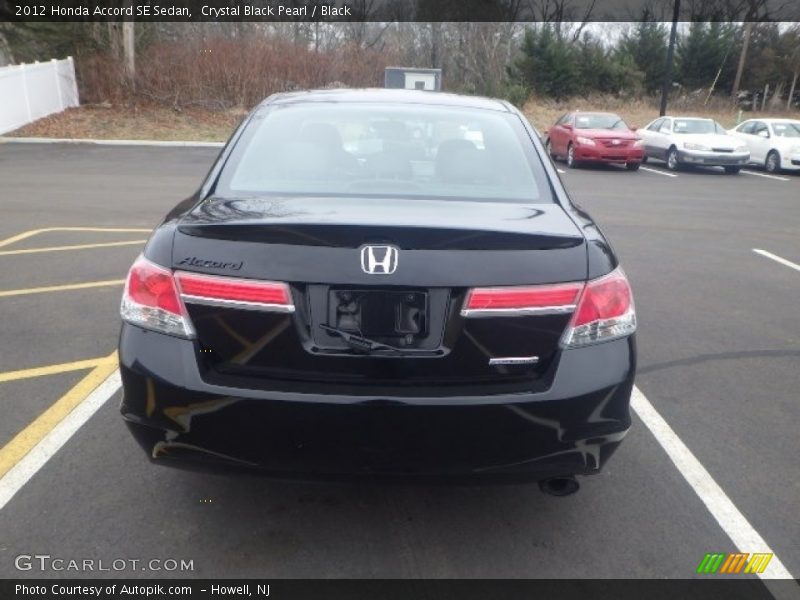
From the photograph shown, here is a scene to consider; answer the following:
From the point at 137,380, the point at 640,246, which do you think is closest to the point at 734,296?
the point at 640,246

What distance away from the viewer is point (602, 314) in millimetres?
2496

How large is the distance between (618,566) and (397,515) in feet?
2.86

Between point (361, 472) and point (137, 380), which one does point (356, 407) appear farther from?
point (137, 380)

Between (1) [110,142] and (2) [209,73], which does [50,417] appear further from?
(2) [209,73]

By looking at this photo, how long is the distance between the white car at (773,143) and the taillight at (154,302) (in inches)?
804

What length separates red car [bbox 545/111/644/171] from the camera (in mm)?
18469

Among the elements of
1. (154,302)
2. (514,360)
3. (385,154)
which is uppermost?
(385,154)

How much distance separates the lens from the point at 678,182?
17094 millimetres

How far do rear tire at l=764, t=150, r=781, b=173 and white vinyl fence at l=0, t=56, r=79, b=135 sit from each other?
21.5m

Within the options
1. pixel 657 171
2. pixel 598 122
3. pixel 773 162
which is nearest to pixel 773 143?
pixel 773 162

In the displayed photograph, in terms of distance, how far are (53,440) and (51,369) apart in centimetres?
102

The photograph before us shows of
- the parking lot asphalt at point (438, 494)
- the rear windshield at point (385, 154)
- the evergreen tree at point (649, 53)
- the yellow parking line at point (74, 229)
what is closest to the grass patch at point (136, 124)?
the yellow parking line at point (74, 229)

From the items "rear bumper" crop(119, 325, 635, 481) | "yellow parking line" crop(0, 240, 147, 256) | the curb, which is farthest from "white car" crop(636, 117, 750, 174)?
"rear bumper" crop(119, 325, 635, 481)
